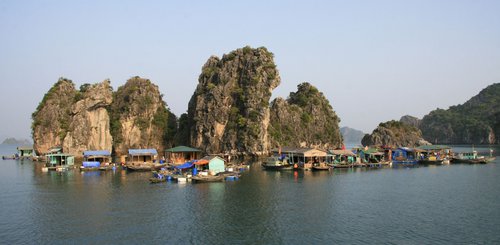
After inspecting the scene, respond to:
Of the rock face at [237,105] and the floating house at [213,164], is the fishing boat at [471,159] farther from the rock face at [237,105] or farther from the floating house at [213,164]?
the floating house at [213,164]

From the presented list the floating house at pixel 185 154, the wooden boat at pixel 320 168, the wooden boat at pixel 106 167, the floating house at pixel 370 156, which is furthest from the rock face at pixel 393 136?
the wooden boat at pixel 106 167

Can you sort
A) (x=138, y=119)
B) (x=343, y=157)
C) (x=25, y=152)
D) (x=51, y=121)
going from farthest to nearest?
(x=25, y=152) < (x=138, y=119) < (x=51, y=121) < (x=343, y=157)

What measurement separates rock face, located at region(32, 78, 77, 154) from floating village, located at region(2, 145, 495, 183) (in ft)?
37.0

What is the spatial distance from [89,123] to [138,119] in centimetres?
1543

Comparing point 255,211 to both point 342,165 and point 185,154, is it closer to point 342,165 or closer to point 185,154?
point 342,165

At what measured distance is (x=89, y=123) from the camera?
315ft

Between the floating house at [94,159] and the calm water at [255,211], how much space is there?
1259cm

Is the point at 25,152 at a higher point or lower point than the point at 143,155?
higher

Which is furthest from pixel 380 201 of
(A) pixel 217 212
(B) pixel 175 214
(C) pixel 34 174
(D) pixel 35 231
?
(C) pixel 34 174

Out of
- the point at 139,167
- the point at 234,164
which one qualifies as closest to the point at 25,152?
the point at 139,167

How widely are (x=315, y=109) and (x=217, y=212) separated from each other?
95979 millimetres

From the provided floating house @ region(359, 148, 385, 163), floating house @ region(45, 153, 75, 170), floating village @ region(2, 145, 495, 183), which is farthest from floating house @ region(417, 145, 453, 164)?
floating house @ region(45, 153, 75, 170)

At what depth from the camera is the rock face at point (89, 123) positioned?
9338cm

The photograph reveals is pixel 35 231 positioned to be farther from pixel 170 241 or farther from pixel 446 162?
pixel 446 162
